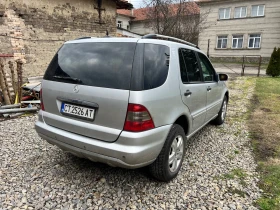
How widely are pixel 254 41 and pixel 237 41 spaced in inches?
69.4

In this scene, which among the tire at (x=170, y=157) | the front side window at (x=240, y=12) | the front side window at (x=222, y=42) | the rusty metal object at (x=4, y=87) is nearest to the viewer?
the tire at (x=170, y=157)

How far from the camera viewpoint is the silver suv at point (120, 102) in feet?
7.04

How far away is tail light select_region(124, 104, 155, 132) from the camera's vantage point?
2.11 meters

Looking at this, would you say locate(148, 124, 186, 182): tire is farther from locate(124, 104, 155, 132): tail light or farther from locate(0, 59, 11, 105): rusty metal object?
locate(0, 59, 11, 105): rusty metal object

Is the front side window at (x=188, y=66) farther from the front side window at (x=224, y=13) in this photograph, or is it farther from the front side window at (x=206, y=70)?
the front side window at (x=224, y=13)

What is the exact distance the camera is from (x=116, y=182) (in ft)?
8.95

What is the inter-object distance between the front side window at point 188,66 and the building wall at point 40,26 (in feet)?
20.2

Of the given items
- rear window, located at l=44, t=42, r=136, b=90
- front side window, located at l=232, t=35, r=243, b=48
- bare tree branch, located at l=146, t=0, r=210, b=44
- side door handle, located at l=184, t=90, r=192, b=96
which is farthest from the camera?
front side window, located at l=232, t=35, r=243, b=48

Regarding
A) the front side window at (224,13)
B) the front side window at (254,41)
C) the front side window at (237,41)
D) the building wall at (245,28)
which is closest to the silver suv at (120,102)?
the building wall at (245,28)

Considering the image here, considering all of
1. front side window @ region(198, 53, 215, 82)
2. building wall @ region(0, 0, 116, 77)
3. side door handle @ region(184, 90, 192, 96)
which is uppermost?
building wall @ region(0, 0, 116, 77)

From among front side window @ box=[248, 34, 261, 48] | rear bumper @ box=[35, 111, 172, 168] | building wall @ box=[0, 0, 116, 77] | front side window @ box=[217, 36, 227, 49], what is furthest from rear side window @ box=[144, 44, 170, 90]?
front side window @ box=[217, 36, 227, 49]

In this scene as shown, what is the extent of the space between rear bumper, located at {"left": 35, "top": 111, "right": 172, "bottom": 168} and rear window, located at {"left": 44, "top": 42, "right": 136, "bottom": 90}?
1.77 feet

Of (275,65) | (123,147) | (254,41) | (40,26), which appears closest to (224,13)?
(254,41)

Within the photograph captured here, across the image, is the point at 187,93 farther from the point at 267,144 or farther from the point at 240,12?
the point at 240,12
